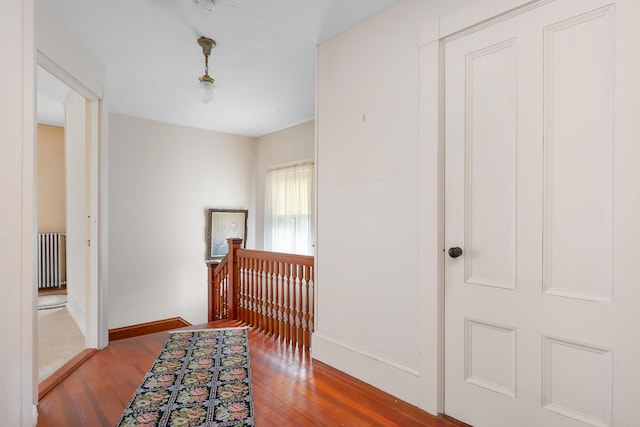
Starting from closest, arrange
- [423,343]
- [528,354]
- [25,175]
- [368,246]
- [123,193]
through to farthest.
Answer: [25,175], [528,354], [423,343], [368,246], [123,193]

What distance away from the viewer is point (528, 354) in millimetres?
1604

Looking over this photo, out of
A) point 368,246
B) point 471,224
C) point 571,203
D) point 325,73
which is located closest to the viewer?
point 571,203

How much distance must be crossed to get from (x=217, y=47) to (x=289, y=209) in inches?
111

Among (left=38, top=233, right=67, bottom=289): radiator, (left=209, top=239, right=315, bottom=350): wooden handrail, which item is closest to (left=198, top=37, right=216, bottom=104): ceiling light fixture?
(left=209, top=239, right=315, bottom=350): wooden handrail

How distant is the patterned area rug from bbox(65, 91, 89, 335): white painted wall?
1.35m

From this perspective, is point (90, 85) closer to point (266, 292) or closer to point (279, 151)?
point (266, 292)

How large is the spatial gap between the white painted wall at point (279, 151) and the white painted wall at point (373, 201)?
7.38 ft

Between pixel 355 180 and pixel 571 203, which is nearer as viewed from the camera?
pixel 571 203

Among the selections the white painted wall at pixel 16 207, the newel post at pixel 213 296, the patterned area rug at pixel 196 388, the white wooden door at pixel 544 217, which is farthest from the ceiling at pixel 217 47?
the patterned area rug at pixel 196 388

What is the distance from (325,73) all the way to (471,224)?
1.66 metres

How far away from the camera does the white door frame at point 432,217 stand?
1.90 m

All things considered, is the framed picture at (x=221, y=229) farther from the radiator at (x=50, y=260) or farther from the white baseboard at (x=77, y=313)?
the radiator at (x=50, y=260)

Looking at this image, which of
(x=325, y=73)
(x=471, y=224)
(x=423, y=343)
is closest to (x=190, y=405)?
(x=423, y=343)

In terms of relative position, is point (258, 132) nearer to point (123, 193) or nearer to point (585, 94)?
point (123, 193)
